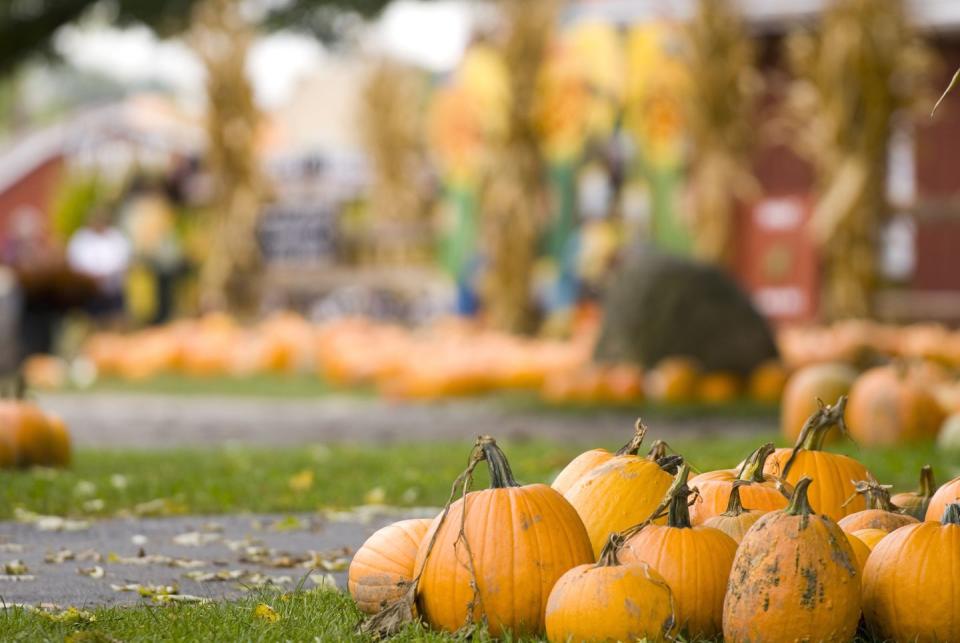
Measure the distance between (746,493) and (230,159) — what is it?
1542cm

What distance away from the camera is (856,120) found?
523 inches

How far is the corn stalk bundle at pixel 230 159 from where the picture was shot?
1762cm

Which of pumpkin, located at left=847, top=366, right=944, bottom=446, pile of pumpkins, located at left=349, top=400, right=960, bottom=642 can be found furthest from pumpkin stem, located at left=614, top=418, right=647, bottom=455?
pumpkin, located at left=847, top=366, right=944, bottom=446

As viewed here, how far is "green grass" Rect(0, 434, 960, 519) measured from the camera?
18.1 feet

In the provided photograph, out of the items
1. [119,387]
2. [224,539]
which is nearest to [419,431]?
[224,539]

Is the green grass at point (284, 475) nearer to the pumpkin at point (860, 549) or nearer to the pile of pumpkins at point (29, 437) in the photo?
the pile of pumpkins at point (29, 437)

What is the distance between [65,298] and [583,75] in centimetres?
651

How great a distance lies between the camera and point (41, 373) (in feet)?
49.6

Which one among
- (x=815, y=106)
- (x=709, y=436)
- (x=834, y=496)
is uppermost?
(x=815, y=106)

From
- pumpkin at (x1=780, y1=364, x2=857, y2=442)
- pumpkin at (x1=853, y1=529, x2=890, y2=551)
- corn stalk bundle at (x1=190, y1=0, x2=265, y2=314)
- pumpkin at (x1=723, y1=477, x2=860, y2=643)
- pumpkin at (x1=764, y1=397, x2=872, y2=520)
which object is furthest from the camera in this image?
corn stalk bundle at (x1=190, y1=0, x2=265, y2=314)

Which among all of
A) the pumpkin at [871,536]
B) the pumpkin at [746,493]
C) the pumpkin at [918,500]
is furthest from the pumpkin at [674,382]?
the pumpkin at [871,536]

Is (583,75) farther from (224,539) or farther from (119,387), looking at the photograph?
(224,539)

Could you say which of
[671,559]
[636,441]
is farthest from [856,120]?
[671,559]

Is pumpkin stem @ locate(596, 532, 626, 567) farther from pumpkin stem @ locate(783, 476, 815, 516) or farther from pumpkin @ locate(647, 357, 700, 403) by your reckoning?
pumpkin @ locate(647, 357, 700, 403)
